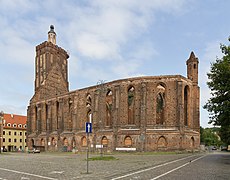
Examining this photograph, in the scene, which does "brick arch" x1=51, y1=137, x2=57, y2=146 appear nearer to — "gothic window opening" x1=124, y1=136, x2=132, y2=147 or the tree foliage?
"gothic window opening" x1=124, y1=136, x2=132, y2=147

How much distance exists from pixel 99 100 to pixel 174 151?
16310 mm

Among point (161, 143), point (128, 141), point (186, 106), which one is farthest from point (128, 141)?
point (186, 106)

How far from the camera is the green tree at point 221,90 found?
21.6m

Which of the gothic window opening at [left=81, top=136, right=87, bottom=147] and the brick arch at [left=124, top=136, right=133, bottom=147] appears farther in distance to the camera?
the gothic window opening at [left=81, top=136, right=87, bottom=147]

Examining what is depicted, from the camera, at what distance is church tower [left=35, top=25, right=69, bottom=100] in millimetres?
66188

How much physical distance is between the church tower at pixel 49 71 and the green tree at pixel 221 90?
4841 centimetres

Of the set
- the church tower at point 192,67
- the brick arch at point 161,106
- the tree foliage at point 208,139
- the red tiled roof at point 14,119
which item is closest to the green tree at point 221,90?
the brick arch at point 161,106

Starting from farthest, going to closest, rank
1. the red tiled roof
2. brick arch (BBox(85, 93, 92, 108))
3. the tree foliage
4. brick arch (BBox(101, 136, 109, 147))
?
the tree foliage
the red tiled roof
brick arch (BBox(85, 93, 92, 108))
brick arch (BBox(101, 136, 109, 147))

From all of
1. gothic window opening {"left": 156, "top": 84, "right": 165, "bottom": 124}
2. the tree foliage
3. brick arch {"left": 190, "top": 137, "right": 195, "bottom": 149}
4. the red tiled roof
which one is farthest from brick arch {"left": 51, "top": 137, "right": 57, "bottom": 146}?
the tree foliage

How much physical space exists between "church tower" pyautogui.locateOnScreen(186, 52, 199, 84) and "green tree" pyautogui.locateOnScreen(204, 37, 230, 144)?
25591mm

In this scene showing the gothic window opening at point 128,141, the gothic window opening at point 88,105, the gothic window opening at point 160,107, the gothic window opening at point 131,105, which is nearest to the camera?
the gothic window opening at point 128,141

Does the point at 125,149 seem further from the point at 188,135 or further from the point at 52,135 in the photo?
the point at 52,135

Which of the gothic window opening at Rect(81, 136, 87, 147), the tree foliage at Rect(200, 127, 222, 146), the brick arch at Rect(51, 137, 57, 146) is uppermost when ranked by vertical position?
the gothic window opening at Rect(81, 136, 87, 147)

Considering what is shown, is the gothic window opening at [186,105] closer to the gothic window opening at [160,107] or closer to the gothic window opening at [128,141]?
the gothic window opening at [160,107]
